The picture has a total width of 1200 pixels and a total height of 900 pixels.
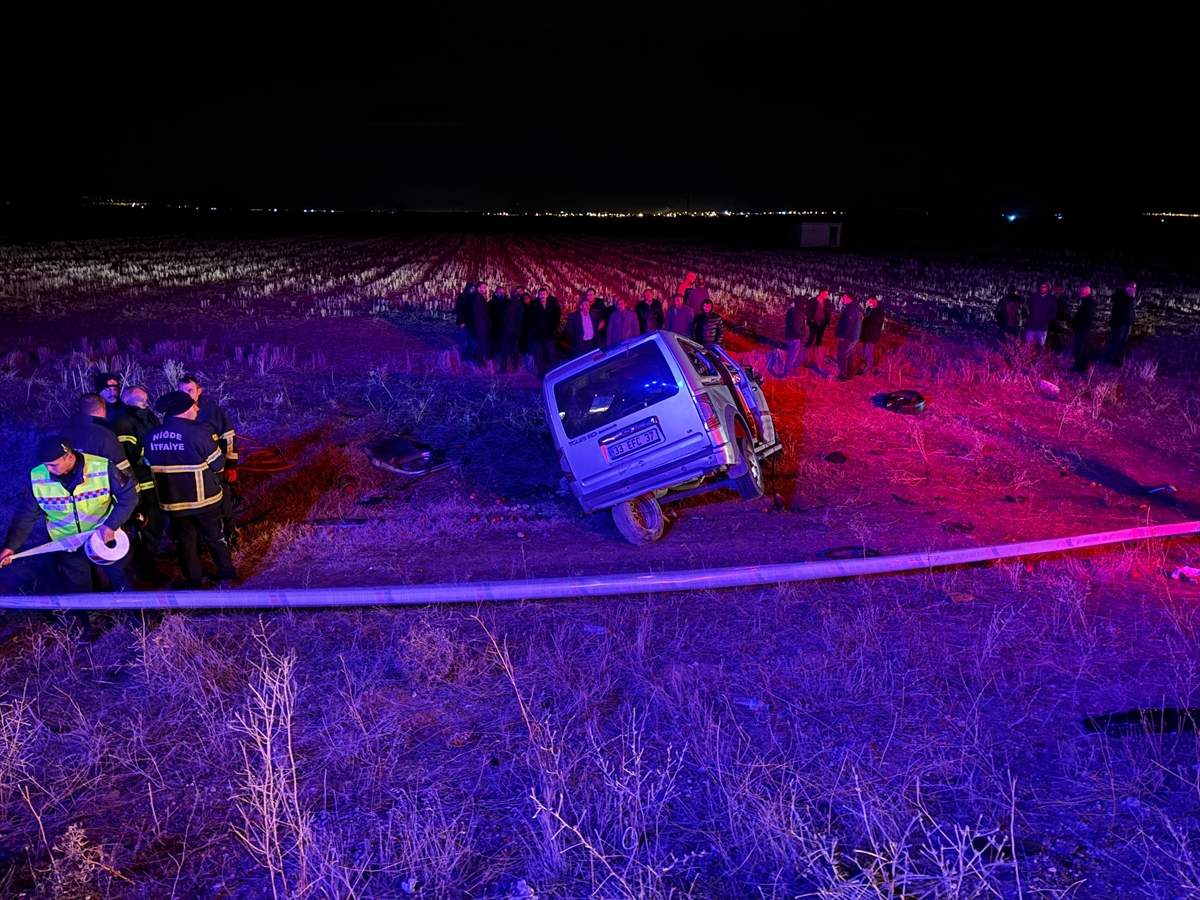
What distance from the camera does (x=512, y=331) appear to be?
1445 cm

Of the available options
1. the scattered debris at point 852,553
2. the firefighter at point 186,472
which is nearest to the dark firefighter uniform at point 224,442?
the firefighter at point 186,472

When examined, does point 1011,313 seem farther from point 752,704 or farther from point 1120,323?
point 752,704

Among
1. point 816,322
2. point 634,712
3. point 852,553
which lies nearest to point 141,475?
point 634,712

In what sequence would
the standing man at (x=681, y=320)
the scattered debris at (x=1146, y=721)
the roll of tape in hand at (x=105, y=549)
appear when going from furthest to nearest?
the standing man at (x=681, y=320)
the roll of tape in hand at (x=105, y=549)
the scattered debris at (x=1146, y=721)

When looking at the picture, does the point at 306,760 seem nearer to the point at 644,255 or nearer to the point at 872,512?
the point at 872,512

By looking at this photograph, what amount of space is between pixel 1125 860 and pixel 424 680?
144 inches

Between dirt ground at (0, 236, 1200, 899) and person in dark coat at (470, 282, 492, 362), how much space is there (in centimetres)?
595

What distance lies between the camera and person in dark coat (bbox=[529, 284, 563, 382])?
13.9 metres

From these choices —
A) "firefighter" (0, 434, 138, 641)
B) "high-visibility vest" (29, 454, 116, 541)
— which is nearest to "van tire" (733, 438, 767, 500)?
"firefighter" (0, 434, 138, 641)

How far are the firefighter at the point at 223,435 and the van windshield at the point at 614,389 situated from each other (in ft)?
9.46

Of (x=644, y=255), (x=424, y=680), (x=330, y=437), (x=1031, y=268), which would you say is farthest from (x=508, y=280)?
(x=424, y=680)

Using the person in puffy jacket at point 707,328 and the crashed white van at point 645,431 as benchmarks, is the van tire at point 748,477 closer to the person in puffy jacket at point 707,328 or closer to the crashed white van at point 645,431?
the crashed white van at point 645,431

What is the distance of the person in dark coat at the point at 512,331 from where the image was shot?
1436cm

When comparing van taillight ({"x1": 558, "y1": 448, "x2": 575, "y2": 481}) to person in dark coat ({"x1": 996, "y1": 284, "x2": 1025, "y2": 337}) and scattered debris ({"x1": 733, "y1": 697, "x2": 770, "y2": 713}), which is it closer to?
scattered debris ({"x1": 733, "y1": 697, "x2": 770, "y2": 713})
